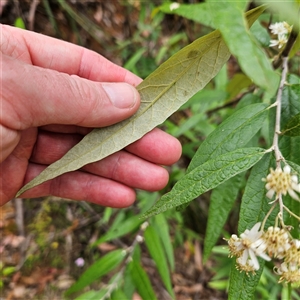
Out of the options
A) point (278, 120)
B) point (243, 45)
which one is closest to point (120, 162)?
point (278, 120)

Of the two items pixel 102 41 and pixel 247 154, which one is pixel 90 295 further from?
pixel 102 41

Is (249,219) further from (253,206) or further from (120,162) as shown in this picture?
(120,162)

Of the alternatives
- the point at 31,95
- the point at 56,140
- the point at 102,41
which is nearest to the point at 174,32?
the point at 102,41

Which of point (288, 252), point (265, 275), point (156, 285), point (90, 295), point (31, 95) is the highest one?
point (31, 95)

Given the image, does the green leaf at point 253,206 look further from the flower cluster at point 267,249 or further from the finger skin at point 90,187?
the finger skin at point 90,187

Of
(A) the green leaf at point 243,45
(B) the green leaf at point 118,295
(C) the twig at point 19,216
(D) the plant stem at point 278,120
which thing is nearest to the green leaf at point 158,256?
(B) the green leaf at point 118,295
